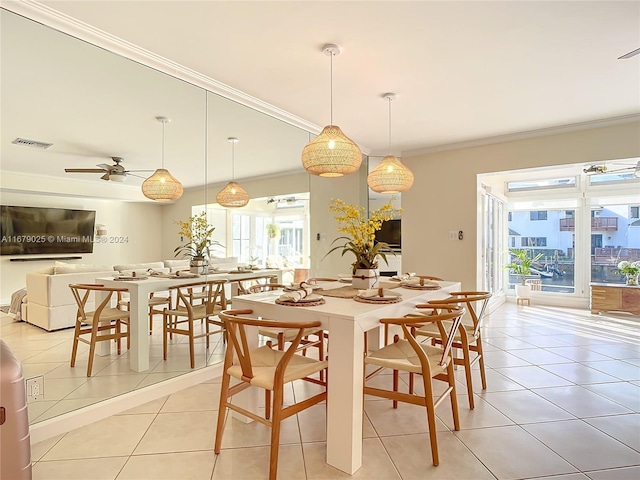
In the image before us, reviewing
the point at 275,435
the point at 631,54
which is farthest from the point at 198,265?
the point at 631,54

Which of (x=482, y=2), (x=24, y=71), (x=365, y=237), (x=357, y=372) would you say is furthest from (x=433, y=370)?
(x=24, y=71)

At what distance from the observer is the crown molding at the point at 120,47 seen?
2.13m

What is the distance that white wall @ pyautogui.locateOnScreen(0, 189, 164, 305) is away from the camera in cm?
221

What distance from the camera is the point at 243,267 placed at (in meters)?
3.75

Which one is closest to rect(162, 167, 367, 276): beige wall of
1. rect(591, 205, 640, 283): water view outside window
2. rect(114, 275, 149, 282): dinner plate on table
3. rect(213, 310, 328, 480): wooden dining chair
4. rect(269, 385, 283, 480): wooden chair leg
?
rect(114, 275, 149, 282): dinner plate on table

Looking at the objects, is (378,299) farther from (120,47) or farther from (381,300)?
(120,47)

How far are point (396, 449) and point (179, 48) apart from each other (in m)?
3.04

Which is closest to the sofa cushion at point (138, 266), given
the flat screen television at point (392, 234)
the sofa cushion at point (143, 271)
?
the sofa cushion at point (143, 271)

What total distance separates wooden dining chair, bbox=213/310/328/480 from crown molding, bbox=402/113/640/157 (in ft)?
13.9

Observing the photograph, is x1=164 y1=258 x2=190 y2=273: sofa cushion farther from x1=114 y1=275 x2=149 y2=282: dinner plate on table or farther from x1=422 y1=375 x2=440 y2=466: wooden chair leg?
x1=422 y1=375 x2=440 y2=466: wooden chair leg

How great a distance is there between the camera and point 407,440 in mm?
2111

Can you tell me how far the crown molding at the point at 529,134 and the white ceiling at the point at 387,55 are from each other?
0.09 meters

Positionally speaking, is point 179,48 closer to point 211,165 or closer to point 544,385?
point 211,165

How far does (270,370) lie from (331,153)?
151 cm
